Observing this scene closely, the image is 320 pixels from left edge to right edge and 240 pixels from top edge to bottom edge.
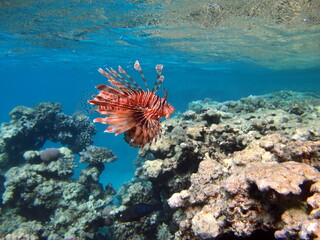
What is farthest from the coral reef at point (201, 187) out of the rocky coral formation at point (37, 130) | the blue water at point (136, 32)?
the blue water at point (136, 32)

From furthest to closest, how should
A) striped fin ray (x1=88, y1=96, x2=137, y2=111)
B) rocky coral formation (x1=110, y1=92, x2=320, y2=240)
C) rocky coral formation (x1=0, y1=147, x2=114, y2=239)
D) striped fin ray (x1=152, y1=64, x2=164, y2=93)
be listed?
rocky coral formation (x1=0, y1=147, x2=114, y2=239) < striped fin ray (x1=152, y1=64, x2=164, y2=93) < striped fin ray (x1=88, y1=96, x2=137, y2=111) < rocky coral formation (x1=110, y1=92, x2=320, y2=240)

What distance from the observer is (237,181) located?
97.5 inches

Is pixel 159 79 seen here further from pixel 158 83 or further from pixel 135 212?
pixel 135 212

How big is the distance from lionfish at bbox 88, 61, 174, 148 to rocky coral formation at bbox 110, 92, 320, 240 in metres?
1.30

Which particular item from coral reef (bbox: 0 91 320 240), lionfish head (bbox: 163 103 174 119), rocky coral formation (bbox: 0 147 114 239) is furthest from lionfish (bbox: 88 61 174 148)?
rocky coral formation (bbox: 0 147 114 239)

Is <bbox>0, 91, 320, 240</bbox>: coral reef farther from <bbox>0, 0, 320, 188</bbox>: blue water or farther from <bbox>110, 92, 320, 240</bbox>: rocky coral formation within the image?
<bbox>0, 0, 320, 188</bbox>: blue water

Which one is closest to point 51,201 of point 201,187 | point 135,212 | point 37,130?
point 135,212

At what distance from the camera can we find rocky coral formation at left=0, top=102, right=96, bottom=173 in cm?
953

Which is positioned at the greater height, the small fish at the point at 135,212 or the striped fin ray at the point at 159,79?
the striped fin ray at the point at 159,79

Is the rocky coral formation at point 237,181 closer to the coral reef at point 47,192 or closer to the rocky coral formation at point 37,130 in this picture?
the coral reef at point 47,192

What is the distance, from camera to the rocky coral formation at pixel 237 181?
2.03 m

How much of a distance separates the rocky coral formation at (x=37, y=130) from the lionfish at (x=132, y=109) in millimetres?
8507

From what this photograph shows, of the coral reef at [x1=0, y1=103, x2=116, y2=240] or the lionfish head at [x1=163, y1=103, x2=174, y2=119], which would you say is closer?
the lionfish head at [x1=163, y1=103, x2=174, y2=119]

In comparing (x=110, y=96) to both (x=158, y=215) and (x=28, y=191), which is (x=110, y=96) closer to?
(x=158, y=215)
